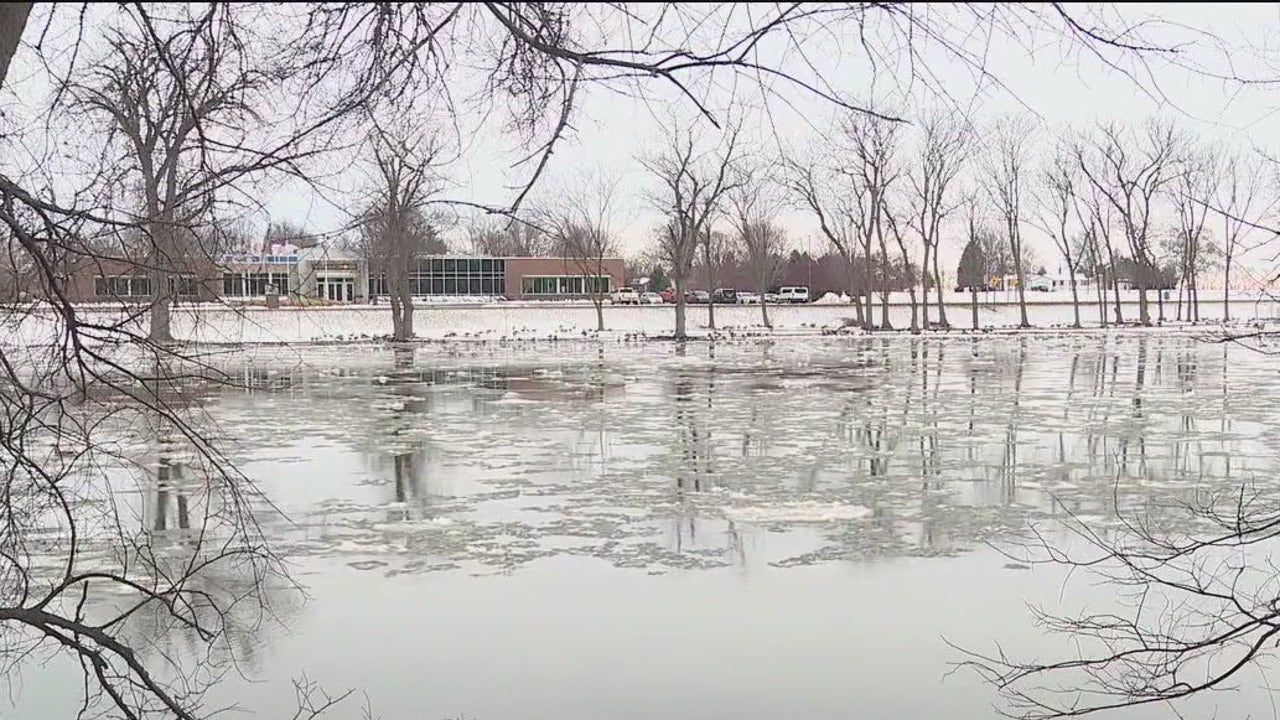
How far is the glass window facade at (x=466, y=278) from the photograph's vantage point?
86.2 meters

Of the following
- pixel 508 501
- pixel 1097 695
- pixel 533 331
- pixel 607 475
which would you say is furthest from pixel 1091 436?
pixel 533 331

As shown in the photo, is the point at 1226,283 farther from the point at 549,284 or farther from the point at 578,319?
the point at 549,284

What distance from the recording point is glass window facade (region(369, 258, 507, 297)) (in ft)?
283

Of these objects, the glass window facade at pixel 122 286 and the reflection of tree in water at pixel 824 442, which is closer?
the glass window facade at pixel 122 286

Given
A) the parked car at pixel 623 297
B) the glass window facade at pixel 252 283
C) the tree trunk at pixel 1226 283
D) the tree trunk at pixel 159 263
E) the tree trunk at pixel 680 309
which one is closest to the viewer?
the tree trunk at pixel 159 263

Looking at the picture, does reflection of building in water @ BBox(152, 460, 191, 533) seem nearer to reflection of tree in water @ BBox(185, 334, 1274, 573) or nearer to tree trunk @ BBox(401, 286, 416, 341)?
reflection of tree in water @ BBox(185, 334, 1274, 573)

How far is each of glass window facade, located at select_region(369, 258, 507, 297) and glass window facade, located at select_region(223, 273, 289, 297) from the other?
79.4 meters

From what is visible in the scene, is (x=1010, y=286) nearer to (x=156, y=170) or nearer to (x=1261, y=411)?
(x=1261, y=411)

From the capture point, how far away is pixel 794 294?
3684 inches

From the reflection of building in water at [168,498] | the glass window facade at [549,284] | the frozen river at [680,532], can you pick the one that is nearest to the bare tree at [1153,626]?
the frozen river at [680,532]

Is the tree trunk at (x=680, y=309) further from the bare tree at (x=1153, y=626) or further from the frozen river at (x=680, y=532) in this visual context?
the bare tree at (x=1153, y=626)

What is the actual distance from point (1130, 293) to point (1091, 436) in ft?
305

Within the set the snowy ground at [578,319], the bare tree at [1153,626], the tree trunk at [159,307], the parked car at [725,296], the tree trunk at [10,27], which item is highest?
the tree trunk at [10,27]

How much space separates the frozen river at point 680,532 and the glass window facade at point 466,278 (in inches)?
2473
